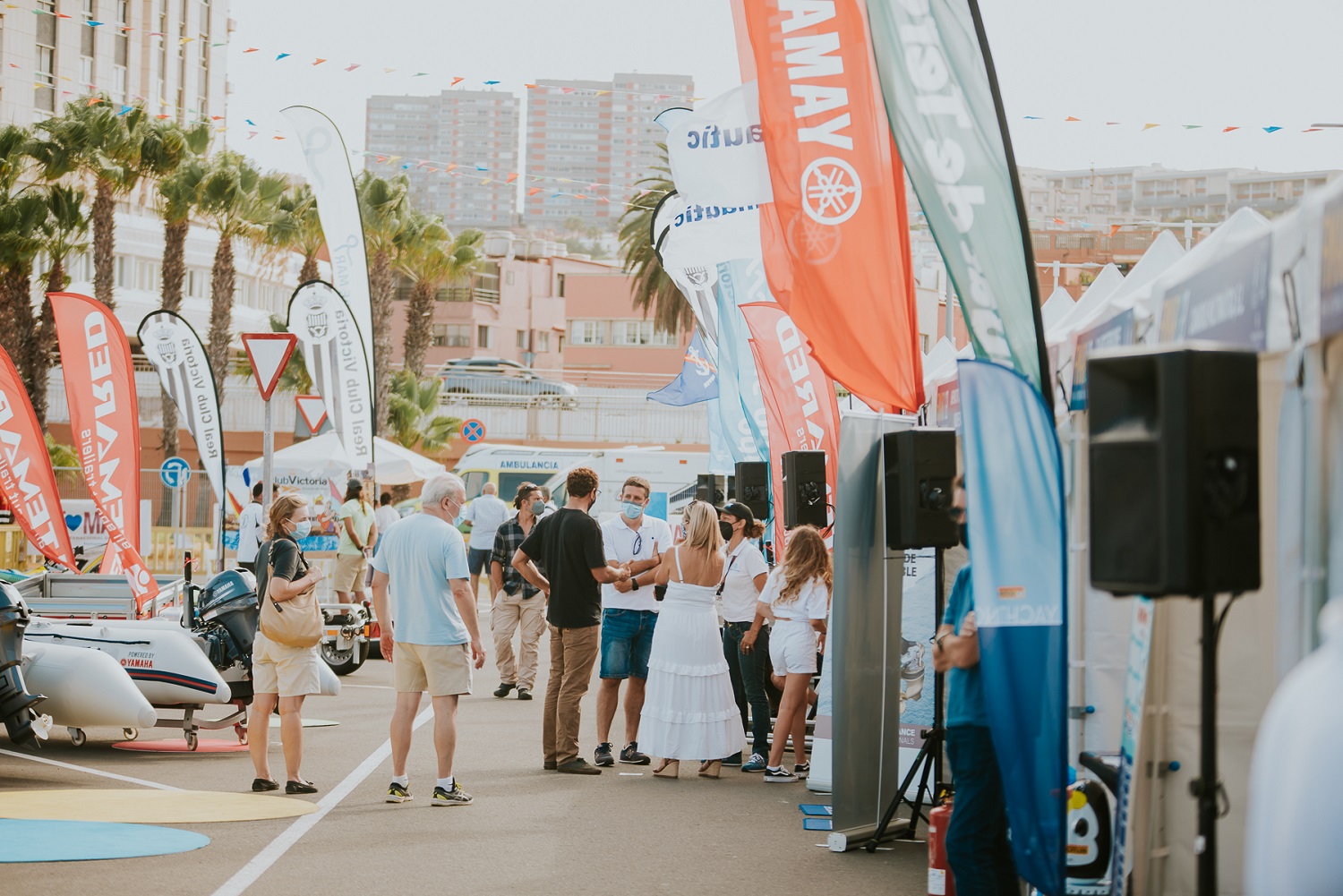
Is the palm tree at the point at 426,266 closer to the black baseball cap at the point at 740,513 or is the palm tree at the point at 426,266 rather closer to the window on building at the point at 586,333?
the window on building at the point at 586,333

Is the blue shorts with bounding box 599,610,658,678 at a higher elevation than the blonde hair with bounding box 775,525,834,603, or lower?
lower

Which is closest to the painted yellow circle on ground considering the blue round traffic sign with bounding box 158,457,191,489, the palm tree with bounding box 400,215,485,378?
the blue round traffic sign with bounding box 158,457,191,489

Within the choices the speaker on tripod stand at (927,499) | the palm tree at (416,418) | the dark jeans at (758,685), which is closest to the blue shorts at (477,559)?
the dark jeans at (758,685)

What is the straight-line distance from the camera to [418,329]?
4806cm

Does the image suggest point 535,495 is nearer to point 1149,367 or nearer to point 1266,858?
point 1149,367

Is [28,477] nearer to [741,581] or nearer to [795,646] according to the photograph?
[741,581]

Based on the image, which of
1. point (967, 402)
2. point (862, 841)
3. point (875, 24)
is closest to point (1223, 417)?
point (967, 402)

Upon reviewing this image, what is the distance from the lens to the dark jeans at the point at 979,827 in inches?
228

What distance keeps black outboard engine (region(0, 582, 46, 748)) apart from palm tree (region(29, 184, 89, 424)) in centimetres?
2586

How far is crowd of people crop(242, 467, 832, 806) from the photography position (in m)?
9.13

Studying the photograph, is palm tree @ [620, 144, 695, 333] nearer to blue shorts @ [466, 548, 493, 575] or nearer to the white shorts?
blue shorts @ [466, 548, 493, 575]

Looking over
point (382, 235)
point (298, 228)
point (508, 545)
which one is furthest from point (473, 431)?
point (508, 545)

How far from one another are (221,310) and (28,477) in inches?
1106

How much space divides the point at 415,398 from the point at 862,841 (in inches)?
1514
